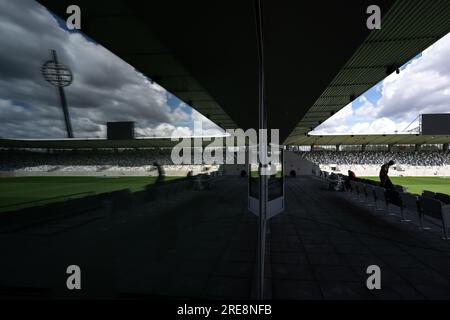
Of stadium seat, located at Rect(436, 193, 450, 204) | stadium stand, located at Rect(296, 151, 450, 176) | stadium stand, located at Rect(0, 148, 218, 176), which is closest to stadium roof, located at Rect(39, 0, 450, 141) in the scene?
stadium stand, located at Rect(0, 148, 218, 176)

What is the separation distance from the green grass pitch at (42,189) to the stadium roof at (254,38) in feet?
6.01

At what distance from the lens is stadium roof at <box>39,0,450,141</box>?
2475 millimetres

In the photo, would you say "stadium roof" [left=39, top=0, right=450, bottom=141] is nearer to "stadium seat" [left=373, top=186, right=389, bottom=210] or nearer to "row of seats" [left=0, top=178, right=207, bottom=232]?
"row of seats" [left=0, top=178, right=207, bottom=232]

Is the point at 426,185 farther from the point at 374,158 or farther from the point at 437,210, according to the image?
the point at 374,158

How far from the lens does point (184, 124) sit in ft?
11.9

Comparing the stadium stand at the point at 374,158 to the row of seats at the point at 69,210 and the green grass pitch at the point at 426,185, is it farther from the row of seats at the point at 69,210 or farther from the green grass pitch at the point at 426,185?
the row of seats at the point at 69,210

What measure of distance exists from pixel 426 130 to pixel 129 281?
40.8 meters

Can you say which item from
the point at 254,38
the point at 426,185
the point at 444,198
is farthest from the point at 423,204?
the point at 426,185

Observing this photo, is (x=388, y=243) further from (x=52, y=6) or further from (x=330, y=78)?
(x=52, y=6)

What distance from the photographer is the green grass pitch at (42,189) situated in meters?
2.40

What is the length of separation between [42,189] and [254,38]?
11.3 feet

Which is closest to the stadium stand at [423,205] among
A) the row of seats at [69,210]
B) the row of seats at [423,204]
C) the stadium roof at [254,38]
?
the row of seats at [423,204]

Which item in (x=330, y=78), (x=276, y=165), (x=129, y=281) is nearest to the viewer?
(x=129, y=281)

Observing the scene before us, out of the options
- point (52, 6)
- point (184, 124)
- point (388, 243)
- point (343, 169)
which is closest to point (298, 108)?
point (388, 243)
